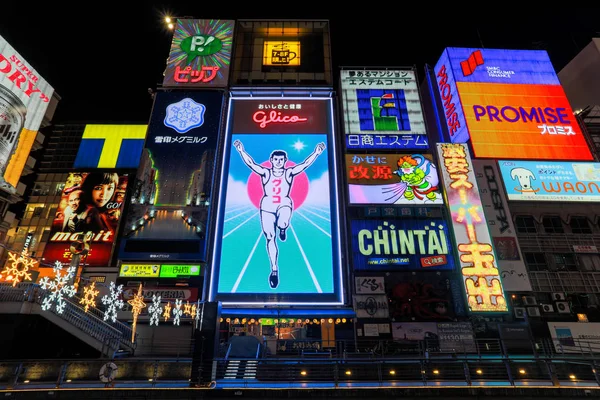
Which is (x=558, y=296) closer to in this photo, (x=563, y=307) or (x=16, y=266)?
(x=563, y=307)

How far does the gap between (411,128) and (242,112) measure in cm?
1667

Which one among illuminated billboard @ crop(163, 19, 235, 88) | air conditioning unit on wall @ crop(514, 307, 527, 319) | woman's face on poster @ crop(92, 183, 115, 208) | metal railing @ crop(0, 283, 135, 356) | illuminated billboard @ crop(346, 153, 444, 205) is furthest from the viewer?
woman's face on poster @ crop(92, 183, 115, 208)

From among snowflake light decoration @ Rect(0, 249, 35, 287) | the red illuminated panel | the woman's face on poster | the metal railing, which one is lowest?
the metal railing

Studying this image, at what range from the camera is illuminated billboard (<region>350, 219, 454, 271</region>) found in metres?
27.4

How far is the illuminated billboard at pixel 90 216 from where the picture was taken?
120 feet

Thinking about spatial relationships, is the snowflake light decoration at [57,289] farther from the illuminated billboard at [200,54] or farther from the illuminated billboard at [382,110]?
the illuminated billboard at [382,110]

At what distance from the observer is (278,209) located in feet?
94.1

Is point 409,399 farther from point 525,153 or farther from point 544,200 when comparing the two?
point 525,153

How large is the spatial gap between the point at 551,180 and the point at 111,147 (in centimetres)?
4979

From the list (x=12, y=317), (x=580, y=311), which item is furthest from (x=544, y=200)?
(x=12, y=317)

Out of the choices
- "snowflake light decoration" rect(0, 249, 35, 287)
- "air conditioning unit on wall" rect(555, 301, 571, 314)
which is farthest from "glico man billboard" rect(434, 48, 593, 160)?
"snowflake light decoration" rect(0, 249, 35, 287)

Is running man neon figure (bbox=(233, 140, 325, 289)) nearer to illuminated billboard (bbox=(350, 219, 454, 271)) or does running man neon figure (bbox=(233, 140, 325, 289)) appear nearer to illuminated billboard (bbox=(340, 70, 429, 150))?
illuminated billboard (bbox=(340, 70, 429, 150))

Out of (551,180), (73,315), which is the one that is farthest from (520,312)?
(73,315)

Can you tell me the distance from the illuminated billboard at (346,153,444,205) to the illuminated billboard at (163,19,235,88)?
1634cm
